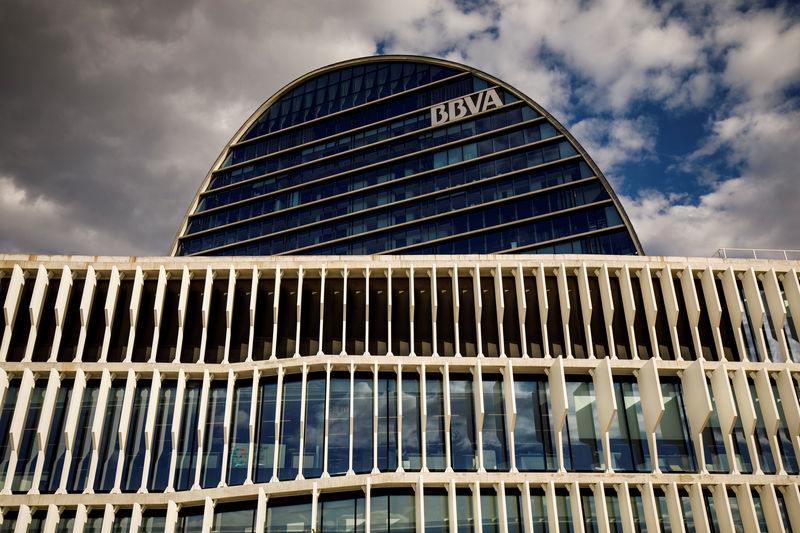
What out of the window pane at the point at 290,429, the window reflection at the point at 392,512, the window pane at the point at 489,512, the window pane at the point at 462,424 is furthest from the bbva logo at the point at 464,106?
the window reflection at the point at 392,512

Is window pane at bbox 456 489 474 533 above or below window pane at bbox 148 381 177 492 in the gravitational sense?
below

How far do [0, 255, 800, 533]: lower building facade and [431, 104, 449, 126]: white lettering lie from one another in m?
29.3

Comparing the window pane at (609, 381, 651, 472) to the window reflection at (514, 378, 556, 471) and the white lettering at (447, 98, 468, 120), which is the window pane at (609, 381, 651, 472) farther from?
the white lettering at (447, 98, 468, 120)

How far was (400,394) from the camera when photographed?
28688 mm

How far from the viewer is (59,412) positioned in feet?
92.6

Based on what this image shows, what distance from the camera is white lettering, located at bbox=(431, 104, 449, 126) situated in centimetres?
5719

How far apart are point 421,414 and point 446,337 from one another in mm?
4071

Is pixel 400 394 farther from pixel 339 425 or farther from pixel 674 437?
pixel 674 437

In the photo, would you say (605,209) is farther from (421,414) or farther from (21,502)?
(21,502)

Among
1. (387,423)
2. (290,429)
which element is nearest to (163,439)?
(290,429)

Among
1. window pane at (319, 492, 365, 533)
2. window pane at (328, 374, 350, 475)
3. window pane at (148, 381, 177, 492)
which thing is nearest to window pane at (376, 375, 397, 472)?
window pane at (328, 374, 350, 475)

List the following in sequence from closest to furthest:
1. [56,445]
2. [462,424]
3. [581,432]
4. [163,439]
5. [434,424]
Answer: [56,445]
[163,439]
[581,432]
[434,424]
[462,424]

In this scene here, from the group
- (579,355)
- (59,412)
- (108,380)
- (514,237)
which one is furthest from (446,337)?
→ (514,237)

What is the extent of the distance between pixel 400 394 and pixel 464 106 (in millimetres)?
34815
